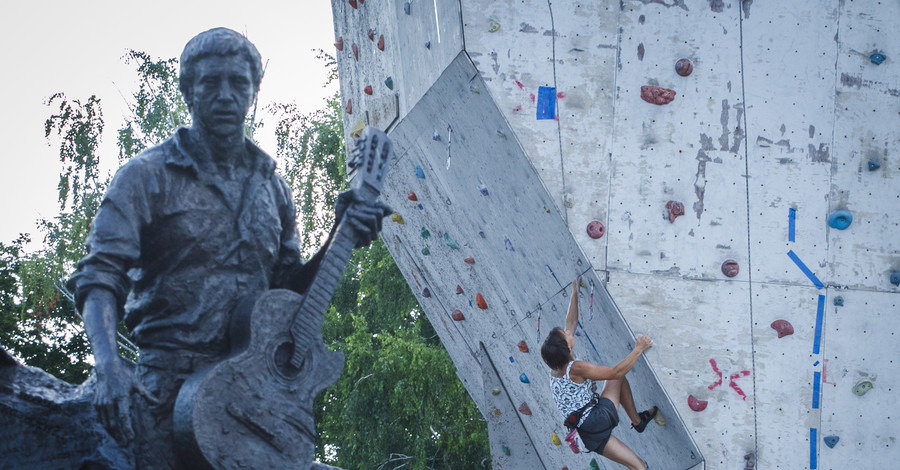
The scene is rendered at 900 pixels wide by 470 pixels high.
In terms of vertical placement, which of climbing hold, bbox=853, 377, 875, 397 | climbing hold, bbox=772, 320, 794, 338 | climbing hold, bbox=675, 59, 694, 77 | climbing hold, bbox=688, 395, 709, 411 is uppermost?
climbing hold, bbox=675, 59, 694, 77

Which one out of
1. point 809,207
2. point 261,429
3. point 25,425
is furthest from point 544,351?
point 25,425

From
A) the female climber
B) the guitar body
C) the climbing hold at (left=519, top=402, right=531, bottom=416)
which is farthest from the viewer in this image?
the climbing hold at (left=519, top=402, right=531, bottom=416)

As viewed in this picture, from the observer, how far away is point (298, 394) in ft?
12.8

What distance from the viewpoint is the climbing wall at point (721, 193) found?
629 centimetres

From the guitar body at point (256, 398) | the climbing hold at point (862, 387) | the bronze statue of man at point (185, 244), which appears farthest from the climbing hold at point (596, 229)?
the guitar body at point (256, 398)

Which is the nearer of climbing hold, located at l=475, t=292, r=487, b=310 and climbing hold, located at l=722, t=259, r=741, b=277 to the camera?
climbing hold, located at l=722, t=259, r=741, b=277

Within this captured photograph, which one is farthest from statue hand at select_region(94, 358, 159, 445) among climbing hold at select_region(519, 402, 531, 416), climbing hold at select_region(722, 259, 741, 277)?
climbing hold at select_region(519, 402, 531, 416)

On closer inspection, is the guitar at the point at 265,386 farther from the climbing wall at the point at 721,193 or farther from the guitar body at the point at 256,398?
the climbing wall at the point at 721,193

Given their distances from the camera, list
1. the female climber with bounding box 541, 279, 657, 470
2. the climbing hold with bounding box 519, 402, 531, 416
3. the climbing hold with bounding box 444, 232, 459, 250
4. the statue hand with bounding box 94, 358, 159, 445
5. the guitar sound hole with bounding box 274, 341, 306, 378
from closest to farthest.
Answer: the statue hand with bounding box 94, 358, 159, 445
the guitar sound hole with bounding box 274, 341, 306, 378
the female climber with bounding box 541, 279, 657, 470
the climbing hold with bounding box 444, 232, 459, 250
the climbing hold with bounding box 519, 402, 531, 416

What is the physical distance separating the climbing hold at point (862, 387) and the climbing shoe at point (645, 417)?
3.65ft

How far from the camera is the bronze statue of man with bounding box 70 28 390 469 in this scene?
3703 millimetres

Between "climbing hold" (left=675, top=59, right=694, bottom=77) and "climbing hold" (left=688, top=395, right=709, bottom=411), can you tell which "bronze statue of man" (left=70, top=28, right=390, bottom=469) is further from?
"climbing hold" (left=675, top=59, right=694, bottom=77)

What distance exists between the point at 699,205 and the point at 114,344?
12.4 ft

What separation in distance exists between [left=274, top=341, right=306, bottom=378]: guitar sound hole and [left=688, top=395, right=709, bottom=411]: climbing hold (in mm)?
2980
